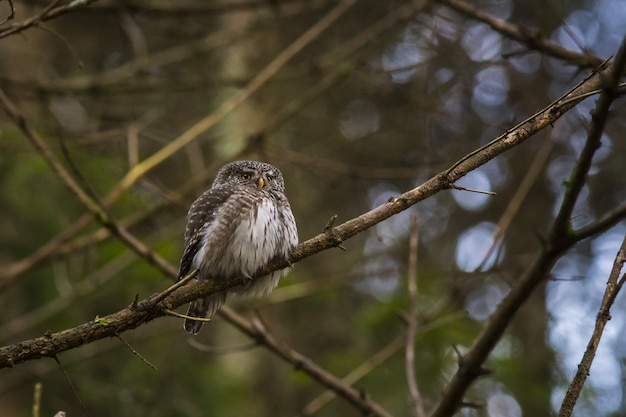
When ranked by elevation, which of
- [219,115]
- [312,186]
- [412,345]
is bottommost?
[412,345]

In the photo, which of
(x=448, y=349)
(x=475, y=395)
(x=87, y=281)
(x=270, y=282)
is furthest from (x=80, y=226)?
(x=475, y=395)

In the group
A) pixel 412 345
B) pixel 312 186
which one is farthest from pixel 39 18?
pixel 312 186

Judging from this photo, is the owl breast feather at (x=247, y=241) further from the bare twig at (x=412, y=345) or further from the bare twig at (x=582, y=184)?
the bare twig at (x=582, y=184)

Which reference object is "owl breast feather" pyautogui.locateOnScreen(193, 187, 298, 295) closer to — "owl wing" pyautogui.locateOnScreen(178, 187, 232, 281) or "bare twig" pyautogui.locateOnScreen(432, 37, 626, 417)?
"owl wing" pyautogui.locateOnScreen(178, 187, 232, 281)

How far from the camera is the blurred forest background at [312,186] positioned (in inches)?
254

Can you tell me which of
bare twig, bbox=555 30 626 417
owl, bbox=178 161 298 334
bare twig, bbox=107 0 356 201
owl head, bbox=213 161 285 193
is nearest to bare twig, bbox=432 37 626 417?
bare twig, bbox=555 30 626 417

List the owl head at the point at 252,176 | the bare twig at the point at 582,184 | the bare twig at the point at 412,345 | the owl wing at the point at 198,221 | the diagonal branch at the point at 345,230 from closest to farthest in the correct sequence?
the bare twig at the point at 582,184 → the diagonal branch at the point at 345,230 → the bare twig at the point at 412,345 → the owl wing at the point at 198,221 → the owl head at the point at 252,176

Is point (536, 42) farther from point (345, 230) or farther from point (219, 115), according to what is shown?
point (219, 115)

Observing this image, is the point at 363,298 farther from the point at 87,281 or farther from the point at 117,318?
the point at 117,318

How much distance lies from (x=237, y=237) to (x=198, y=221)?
503mm

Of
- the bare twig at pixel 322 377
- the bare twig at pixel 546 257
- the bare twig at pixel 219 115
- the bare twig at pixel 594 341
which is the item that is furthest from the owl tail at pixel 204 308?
the bare twig at pixel 594 341

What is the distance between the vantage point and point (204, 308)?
207 inches

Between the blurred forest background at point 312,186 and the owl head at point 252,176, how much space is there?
566mm

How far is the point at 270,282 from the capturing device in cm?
511
